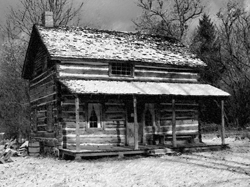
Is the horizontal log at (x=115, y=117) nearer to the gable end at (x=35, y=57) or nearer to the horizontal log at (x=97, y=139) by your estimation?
the horizontal log at (x=97, y=139)

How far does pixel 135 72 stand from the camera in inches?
835

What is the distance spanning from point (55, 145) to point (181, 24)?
27.2 meters

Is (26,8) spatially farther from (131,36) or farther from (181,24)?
(181,24)

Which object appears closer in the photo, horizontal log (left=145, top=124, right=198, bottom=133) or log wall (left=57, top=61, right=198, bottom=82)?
log wall (left=57, top=61, right=198, bottom=82)

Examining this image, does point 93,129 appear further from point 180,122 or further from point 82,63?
point 180,122

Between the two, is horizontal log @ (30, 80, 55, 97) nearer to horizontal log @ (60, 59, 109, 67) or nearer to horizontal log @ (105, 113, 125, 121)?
horizontal log @ (60, 59, 109, 67)

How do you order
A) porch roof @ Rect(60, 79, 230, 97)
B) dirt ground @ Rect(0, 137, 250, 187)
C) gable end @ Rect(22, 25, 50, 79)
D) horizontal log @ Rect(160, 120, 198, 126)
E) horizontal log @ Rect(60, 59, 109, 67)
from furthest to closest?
gable end @ Rect(22, 25, 50, 79)
horizontal log @ Rect(160, 120, 198, 126)
horizontal log @ Rect(60, 59, 109, 67)
porch roof @ Rect(60, 79, 230, 97)
dirt ground @ Rect(0, 137, 250, 187)

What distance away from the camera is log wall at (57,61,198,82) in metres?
19.5

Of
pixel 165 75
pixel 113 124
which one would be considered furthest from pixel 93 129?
pixel 165 75

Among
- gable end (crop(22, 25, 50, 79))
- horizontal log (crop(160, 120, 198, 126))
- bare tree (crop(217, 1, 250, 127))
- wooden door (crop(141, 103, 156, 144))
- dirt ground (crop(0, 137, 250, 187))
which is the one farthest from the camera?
bare tree (crop(217, 1, 250, 127))

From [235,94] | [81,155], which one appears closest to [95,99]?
[81,155]

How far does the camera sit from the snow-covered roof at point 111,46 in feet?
65.7

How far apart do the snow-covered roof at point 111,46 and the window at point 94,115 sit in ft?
8.54

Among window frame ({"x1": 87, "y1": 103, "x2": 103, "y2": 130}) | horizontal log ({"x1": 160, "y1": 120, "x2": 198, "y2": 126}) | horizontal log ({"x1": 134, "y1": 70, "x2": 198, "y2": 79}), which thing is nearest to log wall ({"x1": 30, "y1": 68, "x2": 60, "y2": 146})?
window frame ({"x1": 87, "y1": 103, "x2": 103, "y2": 130})
